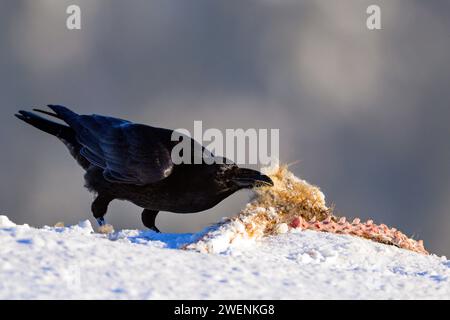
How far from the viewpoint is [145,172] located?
8.59 meters

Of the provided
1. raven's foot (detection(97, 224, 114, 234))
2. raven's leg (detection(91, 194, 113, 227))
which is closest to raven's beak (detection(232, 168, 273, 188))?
raven's foot (detection(97, 224, 114, 234))

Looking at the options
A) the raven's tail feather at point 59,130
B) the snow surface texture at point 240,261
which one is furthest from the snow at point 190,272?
the raven's tail feather at point 59,130

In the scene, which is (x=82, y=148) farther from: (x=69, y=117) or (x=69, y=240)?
(x=69, y=240)

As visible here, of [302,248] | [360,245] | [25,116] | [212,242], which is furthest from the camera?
[25,116]

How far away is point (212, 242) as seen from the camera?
6.41m

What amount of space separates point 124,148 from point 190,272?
4469 millimetres

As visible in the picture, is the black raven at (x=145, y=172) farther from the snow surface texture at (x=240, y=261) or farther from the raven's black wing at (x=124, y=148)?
the snow surface texture at (x=240, y=261)

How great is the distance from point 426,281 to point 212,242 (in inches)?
81.6

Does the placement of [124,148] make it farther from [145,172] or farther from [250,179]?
[250,179]

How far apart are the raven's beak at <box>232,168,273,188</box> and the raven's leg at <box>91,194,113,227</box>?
6.47ft

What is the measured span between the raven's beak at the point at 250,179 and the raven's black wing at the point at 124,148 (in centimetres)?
95

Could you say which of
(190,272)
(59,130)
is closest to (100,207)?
(59,130)
